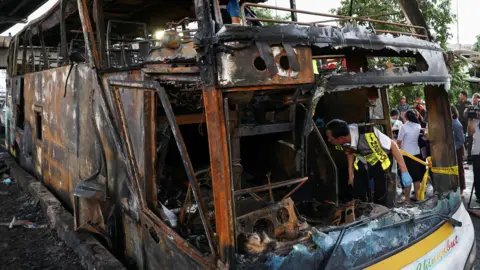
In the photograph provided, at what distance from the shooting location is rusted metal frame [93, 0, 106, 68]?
13.6 ft

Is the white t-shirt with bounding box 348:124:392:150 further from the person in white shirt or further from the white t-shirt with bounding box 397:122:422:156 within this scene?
the white t-shirt with bounding box 397:122:422:156

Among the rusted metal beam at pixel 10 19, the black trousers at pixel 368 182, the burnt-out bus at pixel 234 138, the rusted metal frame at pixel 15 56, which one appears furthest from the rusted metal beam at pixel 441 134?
the rusted metal beam at pixel 10 19

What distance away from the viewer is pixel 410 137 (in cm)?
702

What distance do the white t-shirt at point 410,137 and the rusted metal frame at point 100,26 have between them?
5237 millimetres

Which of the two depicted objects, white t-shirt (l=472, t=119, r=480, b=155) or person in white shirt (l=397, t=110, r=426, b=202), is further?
white t-shirt (l=472, t=119, r=480, b=155)

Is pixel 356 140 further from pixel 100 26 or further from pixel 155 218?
pixel 100 26

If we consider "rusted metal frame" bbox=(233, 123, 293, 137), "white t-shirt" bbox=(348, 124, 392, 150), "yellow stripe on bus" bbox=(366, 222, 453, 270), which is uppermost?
"rusted metal frame" bbox=(233, 123, 293, 137)

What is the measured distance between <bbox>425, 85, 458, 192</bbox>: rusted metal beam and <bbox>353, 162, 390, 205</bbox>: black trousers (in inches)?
40.6

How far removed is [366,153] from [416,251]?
6.29 ft

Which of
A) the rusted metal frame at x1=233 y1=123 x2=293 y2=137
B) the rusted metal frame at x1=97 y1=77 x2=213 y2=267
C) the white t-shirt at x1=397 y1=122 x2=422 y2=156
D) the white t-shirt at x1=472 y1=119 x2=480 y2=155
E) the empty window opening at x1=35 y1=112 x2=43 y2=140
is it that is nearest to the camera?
the rusted metal frame at x1=97 y1=77 x2=213 y2=267

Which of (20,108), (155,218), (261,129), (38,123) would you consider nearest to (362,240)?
(155,218)

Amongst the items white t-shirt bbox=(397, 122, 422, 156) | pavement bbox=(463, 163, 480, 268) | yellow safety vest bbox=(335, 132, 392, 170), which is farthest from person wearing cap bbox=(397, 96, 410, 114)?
yellow safety vest bbox=(335, 132, 392, 170)

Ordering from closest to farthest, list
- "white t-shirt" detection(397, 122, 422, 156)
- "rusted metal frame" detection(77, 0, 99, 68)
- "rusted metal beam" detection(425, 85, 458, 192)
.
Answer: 1. "rusted metal beam" detection(425, 85, 458, 192)
2. "rusted metal frame" detection(77, 0, 99, 68)
3. "white t-shirt" detection(397, 122, 422, 156)

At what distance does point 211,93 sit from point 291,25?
0.67m
